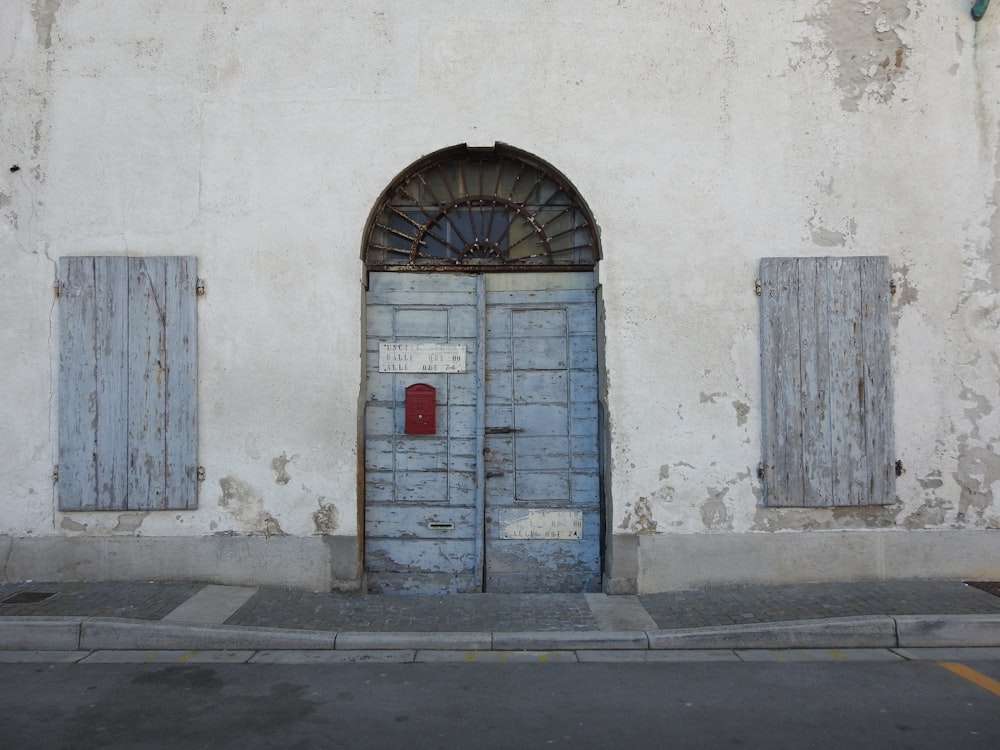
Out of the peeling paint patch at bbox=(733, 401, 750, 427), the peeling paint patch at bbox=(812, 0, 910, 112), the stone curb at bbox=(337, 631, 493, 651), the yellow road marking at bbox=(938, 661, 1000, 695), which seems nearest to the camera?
the yellow road marking at bbox=(938, 661, 1000, 695)

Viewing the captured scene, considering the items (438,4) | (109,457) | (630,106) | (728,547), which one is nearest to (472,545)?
(728,547)

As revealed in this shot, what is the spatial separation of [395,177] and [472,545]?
129 inches

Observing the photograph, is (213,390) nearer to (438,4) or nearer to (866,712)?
(438,4)

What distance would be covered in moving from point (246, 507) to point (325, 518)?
0.68m

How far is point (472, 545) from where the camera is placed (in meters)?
6.49

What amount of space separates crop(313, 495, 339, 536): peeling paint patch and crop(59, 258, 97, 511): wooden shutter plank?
6.18 feet

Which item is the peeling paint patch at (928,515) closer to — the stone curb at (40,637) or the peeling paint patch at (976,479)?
the peeling paint patch at (976,479)

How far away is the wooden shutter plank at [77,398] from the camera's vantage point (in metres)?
6.25

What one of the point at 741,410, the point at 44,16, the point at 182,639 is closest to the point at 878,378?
the point at 741,410

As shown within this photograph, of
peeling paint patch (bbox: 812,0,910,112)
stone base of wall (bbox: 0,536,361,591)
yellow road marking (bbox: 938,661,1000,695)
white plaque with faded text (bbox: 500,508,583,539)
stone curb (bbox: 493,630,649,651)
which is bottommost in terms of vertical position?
yellow road marking (bbox: 938,661,1000,695)

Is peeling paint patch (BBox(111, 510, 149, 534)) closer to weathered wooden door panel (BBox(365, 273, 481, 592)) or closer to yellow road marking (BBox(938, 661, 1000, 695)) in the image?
weathered wooden door panel (BBox(365, 273, 481, 592))

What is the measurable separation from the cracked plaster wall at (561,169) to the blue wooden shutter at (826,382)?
0.15 metres

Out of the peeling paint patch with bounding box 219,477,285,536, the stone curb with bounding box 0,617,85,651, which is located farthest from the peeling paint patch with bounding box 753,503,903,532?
the stone curb with bounding box 0,617,85,651

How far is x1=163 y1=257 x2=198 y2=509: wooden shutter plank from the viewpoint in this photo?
625 centimetres
